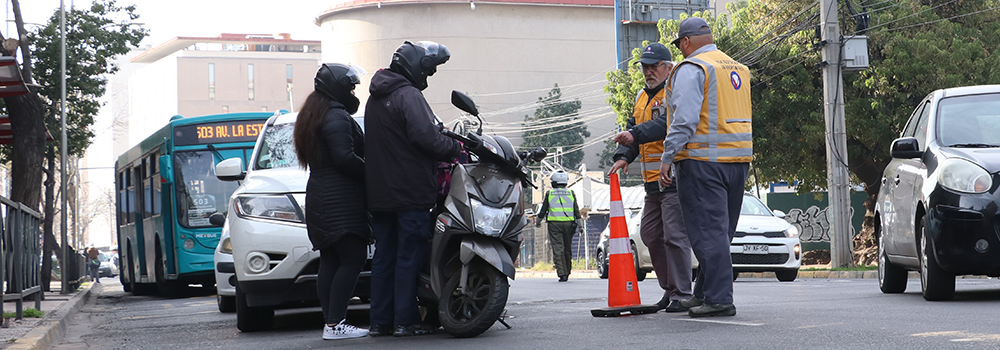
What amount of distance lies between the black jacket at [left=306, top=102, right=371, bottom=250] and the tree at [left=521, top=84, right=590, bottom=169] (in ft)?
225

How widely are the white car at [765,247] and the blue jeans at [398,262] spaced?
9051 mm

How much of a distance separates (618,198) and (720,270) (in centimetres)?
99

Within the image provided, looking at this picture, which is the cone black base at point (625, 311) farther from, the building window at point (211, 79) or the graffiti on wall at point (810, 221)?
the building window at point (211, 79)

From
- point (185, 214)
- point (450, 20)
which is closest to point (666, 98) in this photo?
point (185, 214)

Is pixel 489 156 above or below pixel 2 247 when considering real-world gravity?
above

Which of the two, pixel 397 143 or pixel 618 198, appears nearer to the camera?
pixel 397 143

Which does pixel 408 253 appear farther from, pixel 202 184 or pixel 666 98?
pixel 202 184

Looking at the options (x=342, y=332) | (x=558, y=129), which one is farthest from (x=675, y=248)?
(x=558, y=129)

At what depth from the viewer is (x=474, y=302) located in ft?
20.7

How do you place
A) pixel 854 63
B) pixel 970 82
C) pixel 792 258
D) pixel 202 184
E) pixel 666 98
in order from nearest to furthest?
pixel 666 98 < pixel 792 258 < pixel 202 184 < pixel 854 63 < pixel 970 82

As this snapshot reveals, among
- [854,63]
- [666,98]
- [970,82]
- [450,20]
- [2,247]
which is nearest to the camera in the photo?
[666,98]

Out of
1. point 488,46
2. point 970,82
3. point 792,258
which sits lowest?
point 792,258

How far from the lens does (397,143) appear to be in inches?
257

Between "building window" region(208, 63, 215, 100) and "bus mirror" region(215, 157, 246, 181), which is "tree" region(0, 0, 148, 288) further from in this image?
"building window" region(208, 63, 215, 100)
